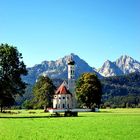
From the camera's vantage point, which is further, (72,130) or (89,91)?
(89,91)

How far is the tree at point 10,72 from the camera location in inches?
3048

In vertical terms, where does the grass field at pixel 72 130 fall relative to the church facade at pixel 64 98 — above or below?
below

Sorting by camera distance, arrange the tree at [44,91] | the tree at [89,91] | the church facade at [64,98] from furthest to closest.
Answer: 1. the tree at [44,91]
2. the church facade at [64,98]
3. the tree at [89,91]

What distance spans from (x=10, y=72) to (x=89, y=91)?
44313mm

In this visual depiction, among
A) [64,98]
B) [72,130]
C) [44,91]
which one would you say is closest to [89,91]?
[64,98]

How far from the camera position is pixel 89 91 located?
11888 cm

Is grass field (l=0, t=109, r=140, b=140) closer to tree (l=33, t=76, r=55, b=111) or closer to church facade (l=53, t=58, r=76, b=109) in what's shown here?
church facade (l=53, t=58, r=76, b=109)

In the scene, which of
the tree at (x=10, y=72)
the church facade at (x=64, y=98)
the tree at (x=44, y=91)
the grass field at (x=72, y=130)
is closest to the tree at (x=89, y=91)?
the church facade at (x=64, y=98)

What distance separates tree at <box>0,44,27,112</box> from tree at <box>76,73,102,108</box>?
137ft

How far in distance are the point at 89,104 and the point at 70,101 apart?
1717 cm

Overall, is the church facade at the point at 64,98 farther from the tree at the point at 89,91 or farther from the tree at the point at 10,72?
the tree at the point at 10,72

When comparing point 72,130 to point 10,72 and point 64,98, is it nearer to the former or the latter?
point 10,72

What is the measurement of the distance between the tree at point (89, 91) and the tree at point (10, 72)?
41.8 meters

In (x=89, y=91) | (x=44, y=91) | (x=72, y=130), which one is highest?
(x=44, y=91)
